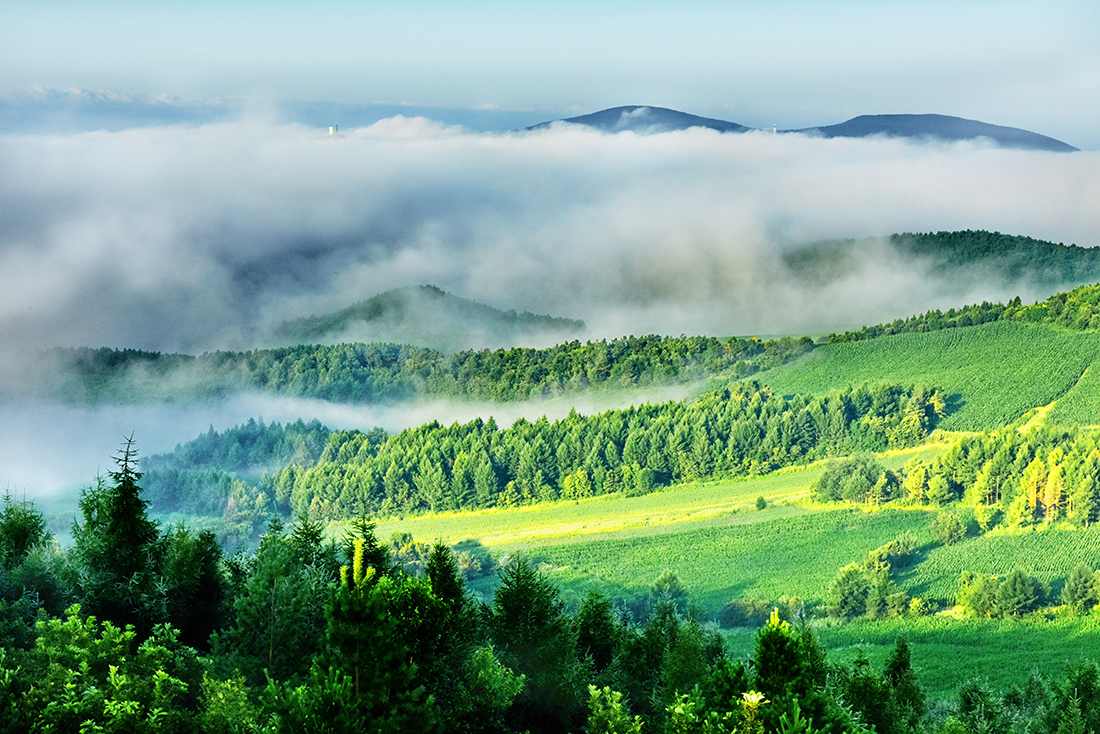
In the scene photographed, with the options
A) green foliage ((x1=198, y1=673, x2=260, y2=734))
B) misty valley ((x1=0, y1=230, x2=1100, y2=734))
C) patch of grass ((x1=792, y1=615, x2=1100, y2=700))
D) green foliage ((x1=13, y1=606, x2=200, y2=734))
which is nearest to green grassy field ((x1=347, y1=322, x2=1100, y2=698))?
patch of grass ((x1=792, y1=615, x2=1100, y2=700))

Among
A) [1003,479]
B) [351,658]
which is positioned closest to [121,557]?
[351,658]

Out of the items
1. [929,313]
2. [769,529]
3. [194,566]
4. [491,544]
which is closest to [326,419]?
[491,544]

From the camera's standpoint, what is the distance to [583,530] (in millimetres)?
126938

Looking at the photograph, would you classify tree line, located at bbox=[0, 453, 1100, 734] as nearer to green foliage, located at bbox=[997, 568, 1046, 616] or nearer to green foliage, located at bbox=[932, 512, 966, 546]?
green foliage, located at bbox=[997, 568, 1046, 616]

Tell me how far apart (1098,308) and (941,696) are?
97.9 meters

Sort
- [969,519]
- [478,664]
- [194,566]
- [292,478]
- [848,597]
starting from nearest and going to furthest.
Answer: [478,664] < [194,566] < [848,597] < [969,519] < [292,478]

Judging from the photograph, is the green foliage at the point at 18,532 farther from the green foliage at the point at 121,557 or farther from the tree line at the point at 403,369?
the tree line at the point at 403,369

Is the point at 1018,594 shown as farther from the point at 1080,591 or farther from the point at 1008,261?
the point at 1008,261

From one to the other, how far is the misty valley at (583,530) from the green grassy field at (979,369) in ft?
1.39

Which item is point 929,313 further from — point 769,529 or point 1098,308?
point 769,529

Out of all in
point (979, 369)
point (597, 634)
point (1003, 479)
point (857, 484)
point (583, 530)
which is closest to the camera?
point (597, 634)

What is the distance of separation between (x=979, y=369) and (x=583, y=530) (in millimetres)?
57742

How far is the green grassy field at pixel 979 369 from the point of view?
137m

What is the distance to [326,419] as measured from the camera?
165000mm
